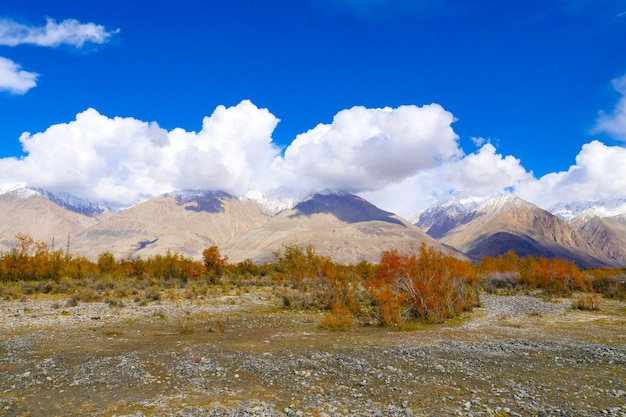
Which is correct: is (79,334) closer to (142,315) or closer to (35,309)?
(142,315)

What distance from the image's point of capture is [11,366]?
12266 mm

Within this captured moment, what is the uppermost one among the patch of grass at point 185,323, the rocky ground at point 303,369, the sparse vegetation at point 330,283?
the sparse vegetation at point 330,283

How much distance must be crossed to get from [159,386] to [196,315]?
1396cm

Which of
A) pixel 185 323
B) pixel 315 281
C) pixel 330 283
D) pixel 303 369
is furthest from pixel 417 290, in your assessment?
pixel 185 323

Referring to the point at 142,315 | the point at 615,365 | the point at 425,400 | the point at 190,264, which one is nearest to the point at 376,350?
the point at 425,400

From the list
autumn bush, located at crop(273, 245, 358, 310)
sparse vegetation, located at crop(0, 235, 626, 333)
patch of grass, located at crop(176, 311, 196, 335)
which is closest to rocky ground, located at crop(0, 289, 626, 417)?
patch of grass, located at crop(176, 311, 196, 335)

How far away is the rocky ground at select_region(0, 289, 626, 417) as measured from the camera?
31.0ft

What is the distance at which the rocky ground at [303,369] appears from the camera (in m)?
9.46

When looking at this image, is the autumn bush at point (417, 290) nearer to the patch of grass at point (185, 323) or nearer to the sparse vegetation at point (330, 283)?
the sparse vegetation at point (330, 283)

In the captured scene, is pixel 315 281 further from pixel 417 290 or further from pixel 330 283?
pixel 417 290

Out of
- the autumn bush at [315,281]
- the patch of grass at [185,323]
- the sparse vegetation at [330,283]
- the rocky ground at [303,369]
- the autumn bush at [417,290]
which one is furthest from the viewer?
the autumn bush at [315,281]

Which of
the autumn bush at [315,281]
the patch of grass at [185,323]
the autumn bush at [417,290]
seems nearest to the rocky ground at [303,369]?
the patch of grass at [185,323]

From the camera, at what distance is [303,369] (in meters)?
12.5

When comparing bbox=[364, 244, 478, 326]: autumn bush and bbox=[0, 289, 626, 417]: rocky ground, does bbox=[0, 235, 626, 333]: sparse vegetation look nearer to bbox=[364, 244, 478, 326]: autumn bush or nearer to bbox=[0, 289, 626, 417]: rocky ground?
bbox=[364, 244, 478, 326]: autumn bush
